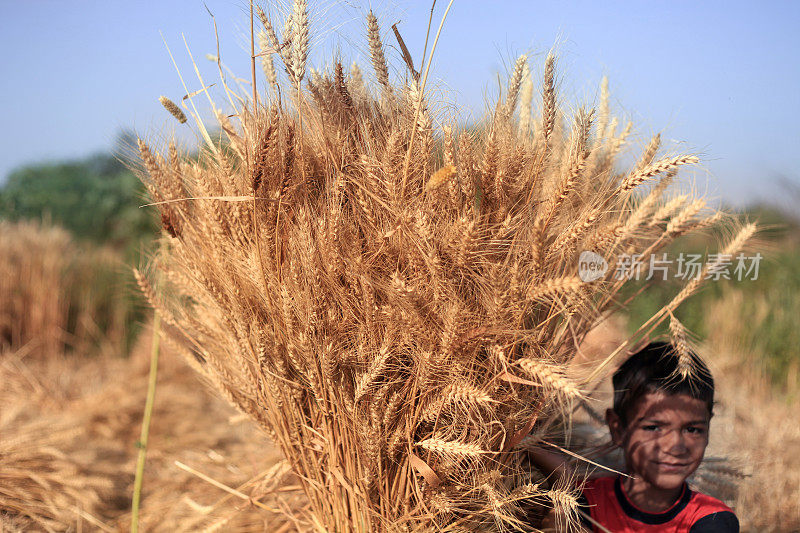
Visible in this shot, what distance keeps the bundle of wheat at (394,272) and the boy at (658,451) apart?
0.98 ft

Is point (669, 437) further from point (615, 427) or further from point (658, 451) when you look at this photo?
point (615, 427)

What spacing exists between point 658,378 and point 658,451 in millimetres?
161

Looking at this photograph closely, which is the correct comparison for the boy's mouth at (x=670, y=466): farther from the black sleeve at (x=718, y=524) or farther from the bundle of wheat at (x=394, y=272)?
the bundle of wheat at (x=394, y=272)

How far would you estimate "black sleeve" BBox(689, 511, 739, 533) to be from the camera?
44.1 inches

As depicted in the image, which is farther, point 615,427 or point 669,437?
point 615,427

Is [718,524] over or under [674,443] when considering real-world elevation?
under

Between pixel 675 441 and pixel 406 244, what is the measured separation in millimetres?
790

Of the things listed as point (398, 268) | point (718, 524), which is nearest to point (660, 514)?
point (718, 524)

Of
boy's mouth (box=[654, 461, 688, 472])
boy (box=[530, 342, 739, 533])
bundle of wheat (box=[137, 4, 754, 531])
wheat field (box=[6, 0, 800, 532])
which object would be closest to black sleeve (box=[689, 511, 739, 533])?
boy (box=[530, 342, 739, 533])

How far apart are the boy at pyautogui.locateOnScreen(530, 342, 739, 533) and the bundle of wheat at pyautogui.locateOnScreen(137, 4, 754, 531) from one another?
11.8 inches

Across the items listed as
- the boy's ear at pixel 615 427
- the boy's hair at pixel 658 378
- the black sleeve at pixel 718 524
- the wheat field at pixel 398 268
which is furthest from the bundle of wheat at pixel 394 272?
the black sleeve at pixel 718 524

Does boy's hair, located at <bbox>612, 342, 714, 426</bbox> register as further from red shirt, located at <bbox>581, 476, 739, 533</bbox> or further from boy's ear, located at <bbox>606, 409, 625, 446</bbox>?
red shirt, located at <bbox>581, 476, 739, 533</bbox>

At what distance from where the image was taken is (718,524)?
113cm

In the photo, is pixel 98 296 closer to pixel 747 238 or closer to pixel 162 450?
pixel 162 450
